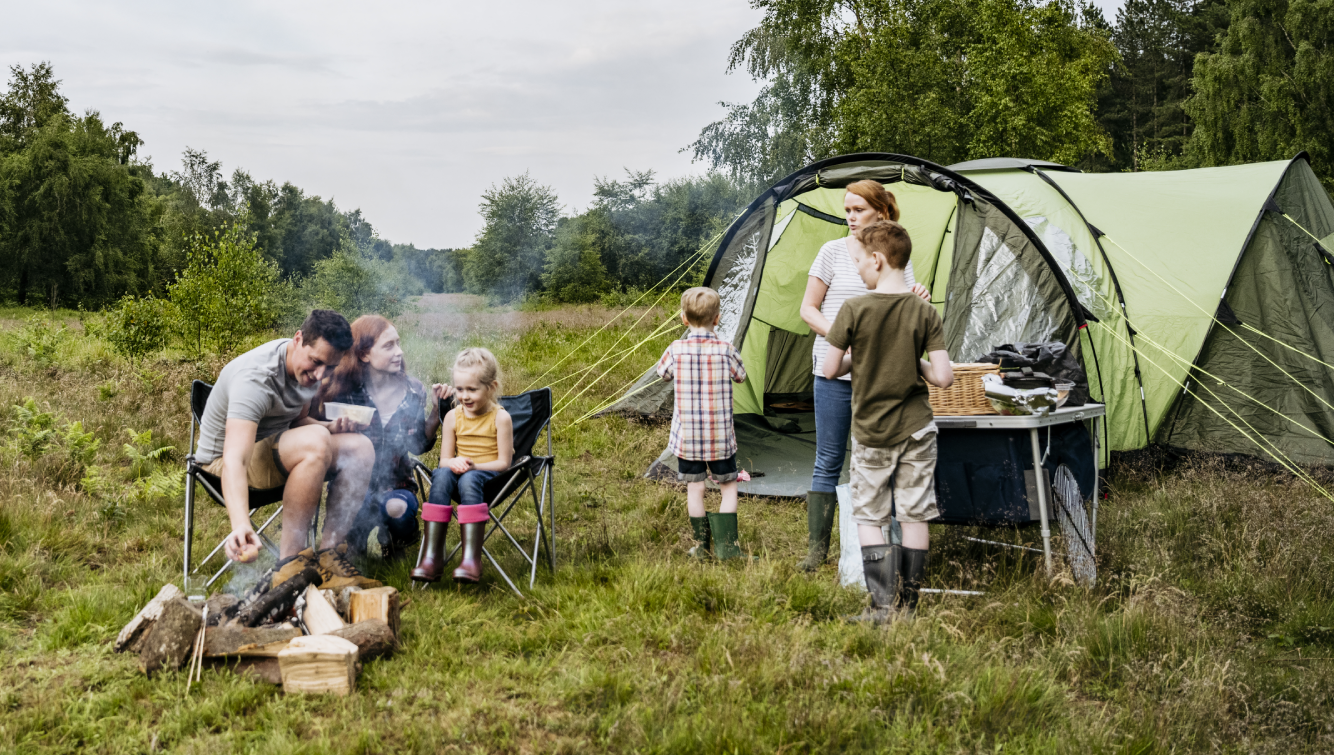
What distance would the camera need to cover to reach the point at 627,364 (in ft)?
26.0

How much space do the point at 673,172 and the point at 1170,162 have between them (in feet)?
39.9

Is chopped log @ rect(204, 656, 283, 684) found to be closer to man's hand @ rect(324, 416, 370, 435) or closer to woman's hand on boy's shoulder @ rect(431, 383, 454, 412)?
man's hand @ rect(324, 416, 370, 435)

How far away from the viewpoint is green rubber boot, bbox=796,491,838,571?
11.3 feet

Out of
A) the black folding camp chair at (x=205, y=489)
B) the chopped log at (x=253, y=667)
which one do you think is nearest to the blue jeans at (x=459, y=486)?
the black folding camp chair at (x=205, y=489)

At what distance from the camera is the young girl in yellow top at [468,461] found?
3.14m

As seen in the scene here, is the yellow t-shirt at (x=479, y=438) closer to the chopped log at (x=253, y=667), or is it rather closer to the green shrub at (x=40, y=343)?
the chopped log at (x=253, y=667)

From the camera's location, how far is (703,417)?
11.9 feet

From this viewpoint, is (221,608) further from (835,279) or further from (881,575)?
(835,279)

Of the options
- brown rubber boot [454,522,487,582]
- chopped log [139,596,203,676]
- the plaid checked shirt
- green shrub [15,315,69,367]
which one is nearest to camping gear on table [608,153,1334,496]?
the plaid checked shirt

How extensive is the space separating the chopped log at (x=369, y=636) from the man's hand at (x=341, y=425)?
0.93 m

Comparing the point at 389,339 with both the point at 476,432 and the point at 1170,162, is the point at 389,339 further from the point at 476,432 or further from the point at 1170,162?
the point at 1170,162

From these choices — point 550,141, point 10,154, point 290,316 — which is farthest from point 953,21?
point 10,154

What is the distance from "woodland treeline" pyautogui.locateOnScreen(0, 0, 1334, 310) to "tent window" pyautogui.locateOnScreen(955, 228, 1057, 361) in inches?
192

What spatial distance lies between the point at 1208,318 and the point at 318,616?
476 cm
